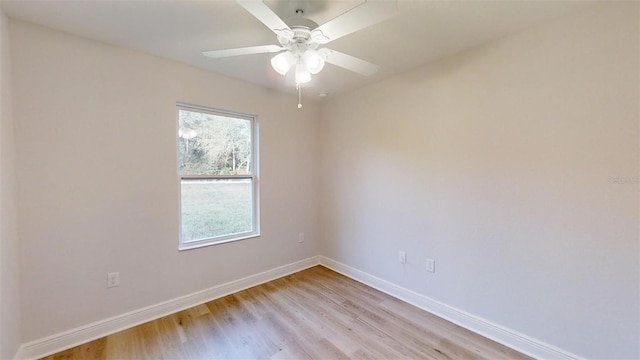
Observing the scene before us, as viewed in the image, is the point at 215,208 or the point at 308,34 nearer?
the point at 308,34

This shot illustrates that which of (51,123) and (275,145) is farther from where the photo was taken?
(275,145)

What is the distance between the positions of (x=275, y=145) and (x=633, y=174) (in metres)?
2.92

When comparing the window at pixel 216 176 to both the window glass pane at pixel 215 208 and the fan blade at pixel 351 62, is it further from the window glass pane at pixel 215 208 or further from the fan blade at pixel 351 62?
the fan blade at pixel 351 62

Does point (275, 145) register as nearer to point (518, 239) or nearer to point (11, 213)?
point (11, 213)

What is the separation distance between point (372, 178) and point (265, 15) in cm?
214

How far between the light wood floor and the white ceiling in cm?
233

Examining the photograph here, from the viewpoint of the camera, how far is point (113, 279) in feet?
6.91

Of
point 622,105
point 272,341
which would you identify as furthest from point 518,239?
point 272,341

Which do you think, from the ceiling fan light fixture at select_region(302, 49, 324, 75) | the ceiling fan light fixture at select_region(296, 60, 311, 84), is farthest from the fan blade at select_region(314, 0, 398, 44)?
the ceiling fan light fixture at select_region(296, 60, 311, 84)

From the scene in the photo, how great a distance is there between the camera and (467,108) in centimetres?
218

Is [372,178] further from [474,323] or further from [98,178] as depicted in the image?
[98,178]

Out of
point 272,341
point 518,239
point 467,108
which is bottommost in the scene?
point 272,341

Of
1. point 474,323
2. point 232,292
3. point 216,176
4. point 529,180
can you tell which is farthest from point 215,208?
point 529,180

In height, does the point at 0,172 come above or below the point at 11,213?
above
